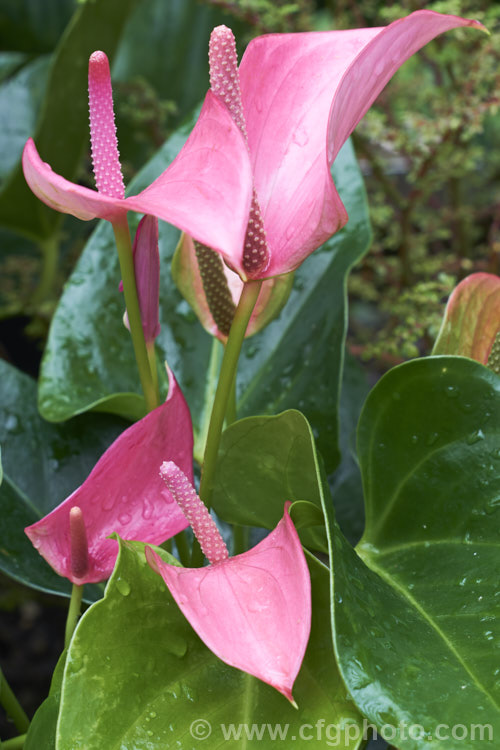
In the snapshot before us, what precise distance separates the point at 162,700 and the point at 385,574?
15 cm

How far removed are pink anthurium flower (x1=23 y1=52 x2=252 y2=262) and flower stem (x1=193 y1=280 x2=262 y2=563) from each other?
0.22 ft

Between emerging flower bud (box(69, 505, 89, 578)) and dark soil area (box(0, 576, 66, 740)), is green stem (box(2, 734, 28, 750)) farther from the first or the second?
dark soil area (box(0, 576, 66, 740))

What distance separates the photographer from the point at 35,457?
2.01 feet

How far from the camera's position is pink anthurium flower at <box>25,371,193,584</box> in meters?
0.43

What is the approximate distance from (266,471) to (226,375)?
0.08 metres

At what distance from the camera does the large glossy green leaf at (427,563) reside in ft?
1.14

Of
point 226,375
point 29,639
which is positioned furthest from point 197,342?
point 29,639

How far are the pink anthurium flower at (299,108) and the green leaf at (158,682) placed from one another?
0.58 ft

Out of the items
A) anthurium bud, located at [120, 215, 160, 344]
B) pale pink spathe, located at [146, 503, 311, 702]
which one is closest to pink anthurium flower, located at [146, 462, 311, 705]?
pale pink spathe, located at [146, 503, 311, 702]

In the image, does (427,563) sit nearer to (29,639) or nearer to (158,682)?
(158,682)

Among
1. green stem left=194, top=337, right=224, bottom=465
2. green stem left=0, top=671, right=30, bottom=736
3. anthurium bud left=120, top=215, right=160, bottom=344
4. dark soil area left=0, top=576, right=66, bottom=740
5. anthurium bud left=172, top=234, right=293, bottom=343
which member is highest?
anthurium bud left=120, top=215, right=160, bottom=344

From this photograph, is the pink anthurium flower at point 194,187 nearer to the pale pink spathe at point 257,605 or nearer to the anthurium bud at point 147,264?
the anthurium bud at point 147,264

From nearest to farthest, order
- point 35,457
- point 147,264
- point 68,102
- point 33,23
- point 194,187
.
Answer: point 194,187
point 147,264
point 35,457
point 68,102
point 33,23

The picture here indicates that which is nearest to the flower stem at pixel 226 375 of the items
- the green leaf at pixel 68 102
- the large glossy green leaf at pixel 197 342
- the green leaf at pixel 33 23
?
the large glossy green leaf at pixel 197 342
